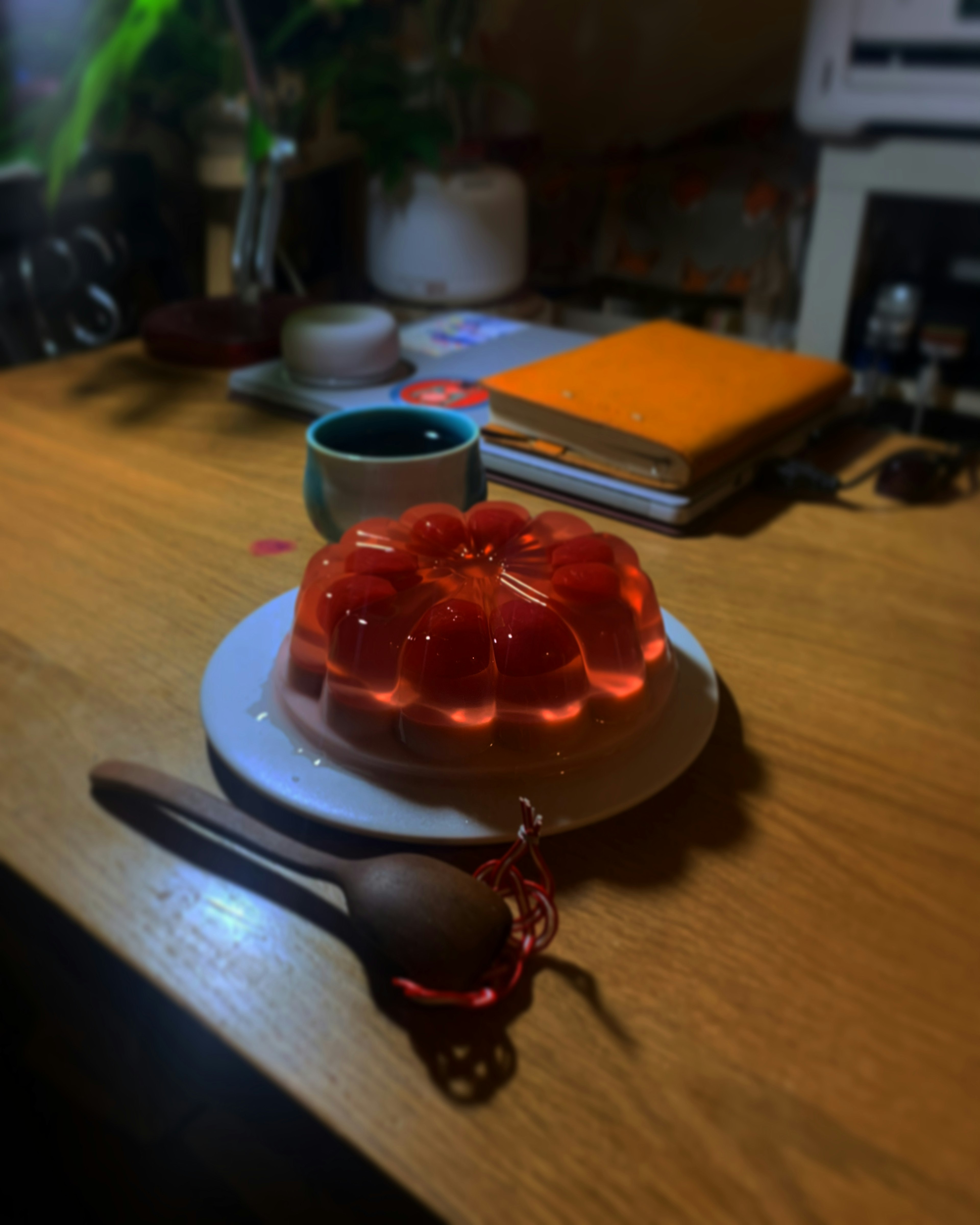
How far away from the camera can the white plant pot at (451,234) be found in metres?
1.10

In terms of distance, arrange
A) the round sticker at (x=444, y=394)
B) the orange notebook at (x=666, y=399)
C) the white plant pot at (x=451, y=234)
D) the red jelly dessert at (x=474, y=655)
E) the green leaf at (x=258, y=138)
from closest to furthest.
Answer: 1. the red jelly dessert at (x=474, y=655)
2. the orange notebook at (x=666, y=399)
3. the round sticker at (x=444, y=394)
4. the green leaf at (x=258, y=138)
5. the white plant pot at (x=451, y=234)

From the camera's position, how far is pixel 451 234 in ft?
3.62

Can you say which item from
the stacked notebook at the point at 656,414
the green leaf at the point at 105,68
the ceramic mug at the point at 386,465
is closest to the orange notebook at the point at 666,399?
the stacked notebook at the point at 656,414

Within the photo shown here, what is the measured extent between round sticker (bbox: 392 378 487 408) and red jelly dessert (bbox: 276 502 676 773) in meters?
0.38

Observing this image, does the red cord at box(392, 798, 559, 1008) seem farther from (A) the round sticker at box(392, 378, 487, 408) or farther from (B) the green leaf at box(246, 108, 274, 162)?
(B) the green leaf at box(246, 108, 274, 162)

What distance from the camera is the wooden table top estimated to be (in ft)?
0.93

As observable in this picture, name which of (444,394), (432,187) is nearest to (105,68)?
(432,187)

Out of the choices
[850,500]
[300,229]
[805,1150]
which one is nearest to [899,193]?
[850,500]

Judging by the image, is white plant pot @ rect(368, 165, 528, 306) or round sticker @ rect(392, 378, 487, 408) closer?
round sticker @ rect(392, 378, 487, 408)

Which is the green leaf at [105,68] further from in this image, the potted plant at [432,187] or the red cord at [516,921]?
the red cord at [516,921]

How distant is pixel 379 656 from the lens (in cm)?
40

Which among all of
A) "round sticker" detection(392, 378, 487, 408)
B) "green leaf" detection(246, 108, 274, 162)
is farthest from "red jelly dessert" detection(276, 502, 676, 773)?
"green leaf" detection(246, 108, 274, 162)

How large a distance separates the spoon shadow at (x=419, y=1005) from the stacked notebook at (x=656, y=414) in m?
0.39

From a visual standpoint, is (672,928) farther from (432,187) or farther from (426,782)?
(432,187)
